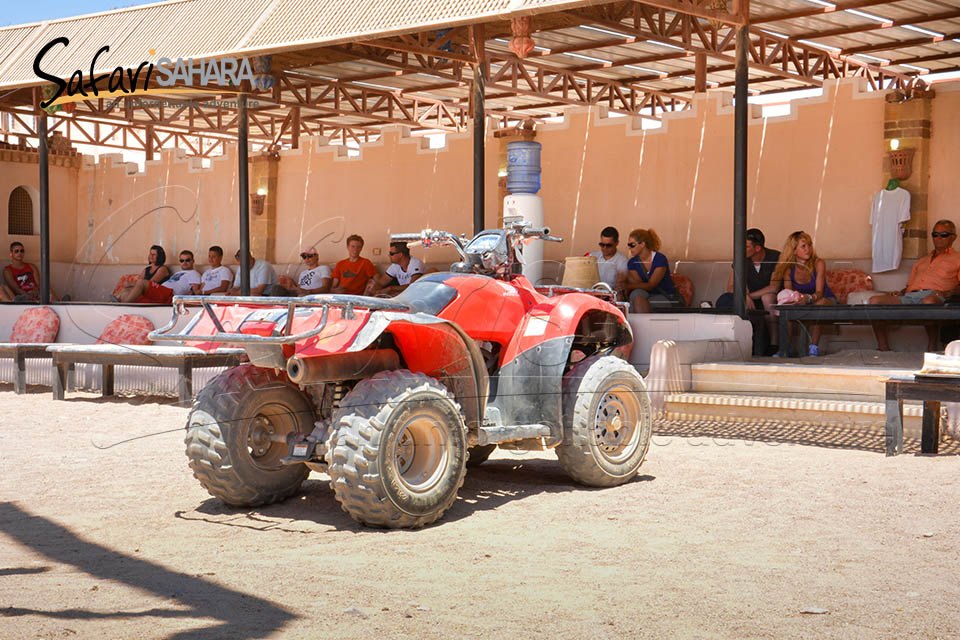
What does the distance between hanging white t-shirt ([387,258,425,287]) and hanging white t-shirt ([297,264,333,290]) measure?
1.20 meters

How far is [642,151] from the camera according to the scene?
13250mm

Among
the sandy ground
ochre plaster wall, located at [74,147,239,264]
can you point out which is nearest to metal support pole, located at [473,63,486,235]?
the sandy ground

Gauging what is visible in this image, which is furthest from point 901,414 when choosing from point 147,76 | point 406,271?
point 147,76

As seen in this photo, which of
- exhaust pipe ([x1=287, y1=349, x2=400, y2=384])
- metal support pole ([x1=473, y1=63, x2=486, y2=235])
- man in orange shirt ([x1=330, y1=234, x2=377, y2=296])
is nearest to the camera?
exhaust pipe ([x1=287, y1=349, x2=400, y2=384])

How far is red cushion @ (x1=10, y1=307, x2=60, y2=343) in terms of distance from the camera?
1312 cm

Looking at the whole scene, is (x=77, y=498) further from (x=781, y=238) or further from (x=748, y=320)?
(x=781, y=238)

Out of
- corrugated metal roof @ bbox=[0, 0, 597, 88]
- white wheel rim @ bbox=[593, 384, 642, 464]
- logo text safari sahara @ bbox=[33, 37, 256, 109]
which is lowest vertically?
white wheel rim @ bbox=[593, 384, 642, 464]

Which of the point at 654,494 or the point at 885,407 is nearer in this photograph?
the point at 654,494

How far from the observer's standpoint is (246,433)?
17.0 feet

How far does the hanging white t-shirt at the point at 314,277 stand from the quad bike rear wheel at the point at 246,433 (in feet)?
29.8

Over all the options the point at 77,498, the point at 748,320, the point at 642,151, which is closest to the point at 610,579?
the point at 77,498

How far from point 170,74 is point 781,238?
708 centimetres

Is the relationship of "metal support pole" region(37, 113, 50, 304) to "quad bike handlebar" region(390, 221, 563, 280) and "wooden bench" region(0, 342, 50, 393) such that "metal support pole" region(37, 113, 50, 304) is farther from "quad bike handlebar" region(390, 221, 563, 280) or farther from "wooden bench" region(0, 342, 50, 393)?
"quad bike handlebar" region(390, 221, 563, 280)

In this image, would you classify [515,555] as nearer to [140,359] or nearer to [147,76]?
[140,359]
